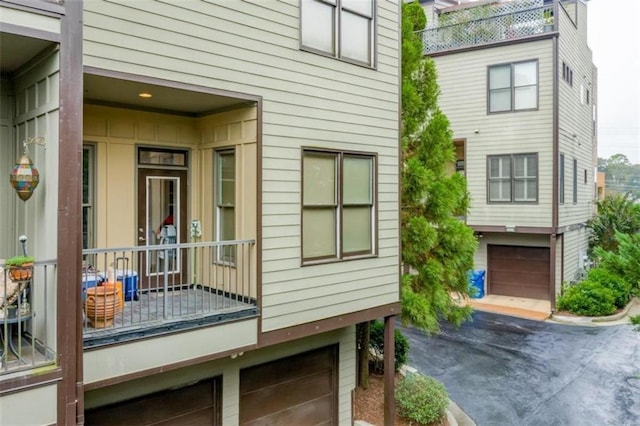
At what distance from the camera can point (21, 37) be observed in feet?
13.3

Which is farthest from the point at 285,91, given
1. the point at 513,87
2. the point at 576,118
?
the point at 576,118

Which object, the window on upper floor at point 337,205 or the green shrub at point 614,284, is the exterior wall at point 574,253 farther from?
the window on upper floor at point 337,205

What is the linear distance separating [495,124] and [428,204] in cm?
913

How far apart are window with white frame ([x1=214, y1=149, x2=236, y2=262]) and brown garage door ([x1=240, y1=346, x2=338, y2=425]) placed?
1.98 m

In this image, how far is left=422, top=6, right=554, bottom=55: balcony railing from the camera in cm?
1647

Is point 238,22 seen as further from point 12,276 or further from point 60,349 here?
point 60,349

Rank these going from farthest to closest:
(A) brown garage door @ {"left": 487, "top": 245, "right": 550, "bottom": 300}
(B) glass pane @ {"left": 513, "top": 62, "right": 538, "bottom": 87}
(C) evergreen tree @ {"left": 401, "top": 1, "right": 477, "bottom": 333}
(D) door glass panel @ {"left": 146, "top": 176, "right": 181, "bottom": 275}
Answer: (A) brown garage door @ {"left": 487, "top": 245, "right": 550, "bottom": 300}
(B) glass pane @ {"left": 513, "top": 62, "right": 538, "bottom": 87}
(C) evergreen tree @ {"left": 401, "top": 1, "right": 477, "bottom": 333}
(D) door glass panel @ {"left": 146, "top": 176, "right": 181, "bottom": 275}

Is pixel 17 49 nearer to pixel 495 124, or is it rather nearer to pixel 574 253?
pixel 495 124

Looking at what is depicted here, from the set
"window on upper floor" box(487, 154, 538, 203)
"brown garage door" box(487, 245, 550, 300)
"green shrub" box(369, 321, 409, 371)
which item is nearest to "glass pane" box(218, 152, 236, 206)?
"green shrub" box(369, 321, 409, 371)

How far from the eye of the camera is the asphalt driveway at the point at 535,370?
8930 millimetres

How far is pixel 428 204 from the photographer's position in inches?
390

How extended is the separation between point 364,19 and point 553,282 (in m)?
12.9

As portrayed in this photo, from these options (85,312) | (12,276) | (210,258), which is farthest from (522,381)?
(12,276)

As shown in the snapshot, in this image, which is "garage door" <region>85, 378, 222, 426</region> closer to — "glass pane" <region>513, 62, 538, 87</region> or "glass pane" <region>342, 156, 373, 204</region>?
"glass pane" <region>342, 156, 373, 204</region>
